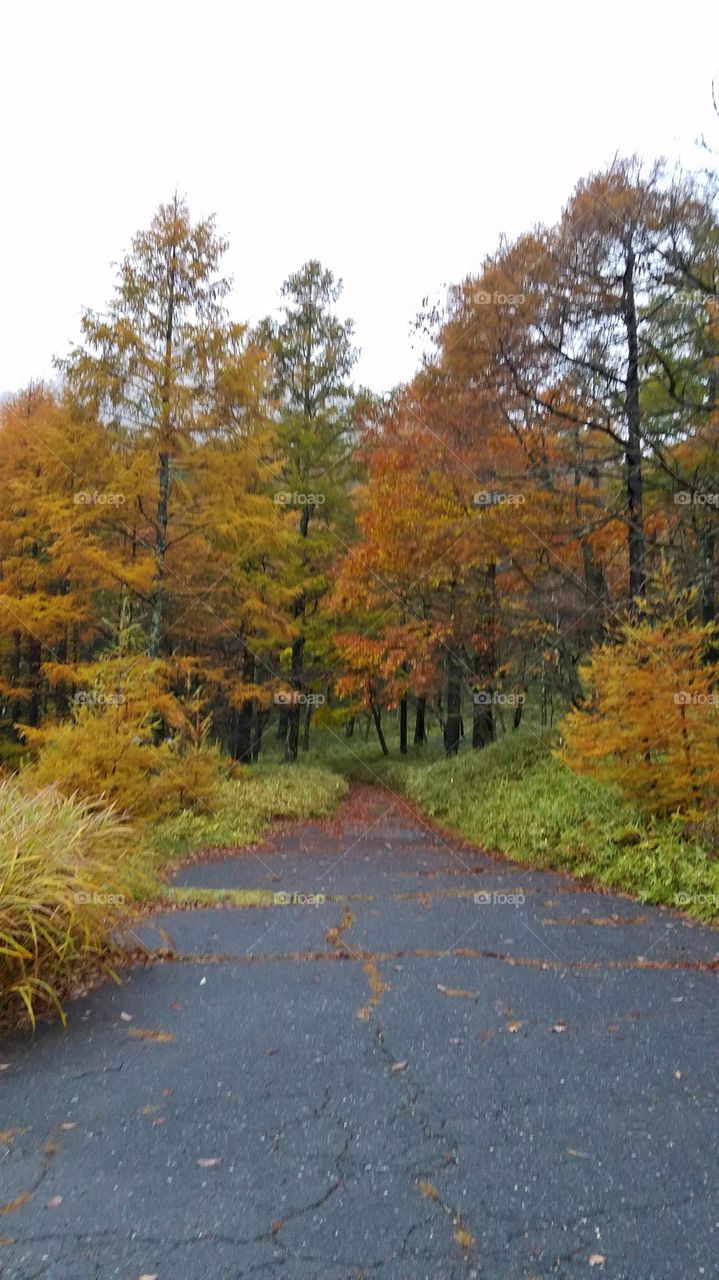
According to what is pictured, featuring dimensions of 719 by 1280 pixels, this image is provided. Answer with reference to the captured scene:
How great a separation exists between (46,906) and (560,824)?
736 centimetres

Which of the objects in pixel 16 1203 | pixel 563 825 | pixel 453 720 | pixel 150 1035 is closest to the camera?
pixel 16 1203

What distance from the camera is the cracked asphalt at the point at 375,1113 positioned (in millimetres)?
2465

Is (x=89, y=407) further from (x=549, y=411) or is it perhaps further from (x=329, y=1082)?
(x=329, y=1082)

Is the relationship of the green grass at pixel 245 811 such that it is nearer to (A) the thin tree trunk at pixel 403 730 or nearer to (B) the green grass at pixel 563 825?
(B) the green grass at pixel 563 825

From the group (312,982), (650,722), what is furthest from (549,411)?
(312,982)

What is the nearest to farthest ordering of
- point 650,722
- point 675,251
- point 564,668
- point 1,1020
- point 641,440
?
point 1,1020
point 650,722
point 675,251
point 641,440
point 564,668

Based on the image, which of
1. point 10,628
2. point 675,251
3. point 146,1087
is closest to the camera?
point 146,1087

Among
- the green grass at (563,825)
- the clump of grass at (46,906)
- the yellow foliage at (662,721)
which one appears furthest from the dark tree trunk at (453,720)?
the clump of grass at (46,906)

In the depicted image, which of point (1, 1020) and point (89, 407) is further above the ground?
point (89, 407)

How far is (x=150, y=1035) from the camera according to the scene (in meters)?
4.19

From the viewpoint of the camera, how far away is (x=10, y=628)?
1723 cm

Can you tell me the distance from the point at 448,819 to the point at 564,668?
3.77m

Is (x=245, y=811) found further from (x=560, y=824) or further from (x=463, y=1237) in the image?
(x=463, y=1237)

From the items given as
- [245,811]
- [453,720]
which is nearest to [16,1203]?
[245,811]
